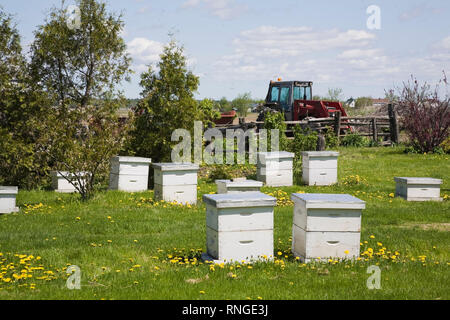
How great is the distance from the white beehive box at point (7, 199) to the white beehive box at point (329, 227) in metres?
6.99

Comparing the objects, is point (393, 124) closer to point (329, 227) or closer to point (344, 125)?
point (344, 125)

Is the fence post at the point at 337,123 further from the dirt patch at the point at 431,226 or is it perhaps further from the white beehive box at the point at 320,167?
the dirt patch at the point at 431,226

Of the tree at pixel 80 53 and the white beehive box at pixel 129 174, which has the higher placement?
the tree at pixel 80 53

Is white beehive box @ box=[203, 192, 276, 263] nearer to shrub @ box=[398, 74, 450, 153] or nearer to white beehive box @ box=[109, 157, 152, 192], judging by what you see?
white beehive box @ box=[109, 157, 152, 192]

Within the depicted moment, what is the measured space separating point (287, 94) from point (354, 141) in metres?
3.92

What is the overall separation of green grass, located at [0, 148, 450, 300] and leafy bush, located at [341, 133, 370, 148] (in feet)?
35.3

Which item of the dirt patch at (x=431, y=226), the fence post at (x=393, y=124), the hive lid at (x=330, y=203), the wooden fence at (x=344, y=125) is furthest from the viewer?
the fence post at (x=393, y=124)

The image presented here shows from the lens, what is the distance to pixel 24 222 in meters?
10.6

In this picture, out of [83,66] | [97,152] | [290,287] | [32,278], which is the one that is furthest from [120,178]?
[290,287]

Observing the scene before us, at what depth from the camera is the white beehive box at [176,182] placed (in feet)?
40.2

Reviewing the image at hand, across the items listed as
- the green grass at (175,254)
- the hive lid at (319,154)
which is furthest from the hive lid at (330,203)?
the hive lid at (319,154)

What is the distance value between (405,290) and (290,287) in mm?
1293

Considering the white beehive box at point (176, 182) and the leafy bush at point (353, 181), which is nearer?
the white beehive box at point (176, 182)
